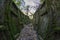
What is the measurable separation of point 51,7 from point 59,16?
2.41ft

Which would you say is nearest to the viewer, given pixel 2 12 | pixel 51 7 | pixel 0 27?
pixel 0 27

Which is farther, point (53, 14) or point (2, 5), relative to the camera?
point (53, 14)

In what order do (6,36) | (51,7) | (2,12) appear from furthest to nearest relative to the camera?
(51,7) < (6,36) < (2,12)

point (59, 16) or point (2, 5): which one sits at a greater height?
point (2, 5)

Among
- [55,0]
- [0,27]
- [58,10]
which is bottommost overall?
[0,27]

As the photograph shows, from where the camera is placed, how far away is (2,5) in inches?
179

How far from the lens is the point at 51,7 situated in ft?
17.3

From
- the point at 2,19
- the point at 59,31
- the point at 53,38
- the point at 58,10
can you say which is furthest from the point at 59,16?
the point at 2,19

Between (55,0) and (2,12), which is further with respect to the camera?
(55,0)

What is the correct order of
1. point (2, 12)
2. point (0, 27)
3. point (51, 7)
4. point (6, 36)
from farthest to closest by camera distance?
point (51, 7), point (6, 36), point (2, 12), point (0, 27)

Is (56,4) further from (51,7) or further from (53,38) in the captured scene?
(53,38)

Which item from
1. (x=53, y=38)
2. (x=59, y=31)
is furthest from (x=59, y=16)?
(x=53, y=38)

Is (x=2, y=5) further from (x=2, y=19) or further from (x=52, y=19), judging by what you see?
(x=52, y=19)

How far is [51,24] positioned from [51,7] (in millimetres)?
714
